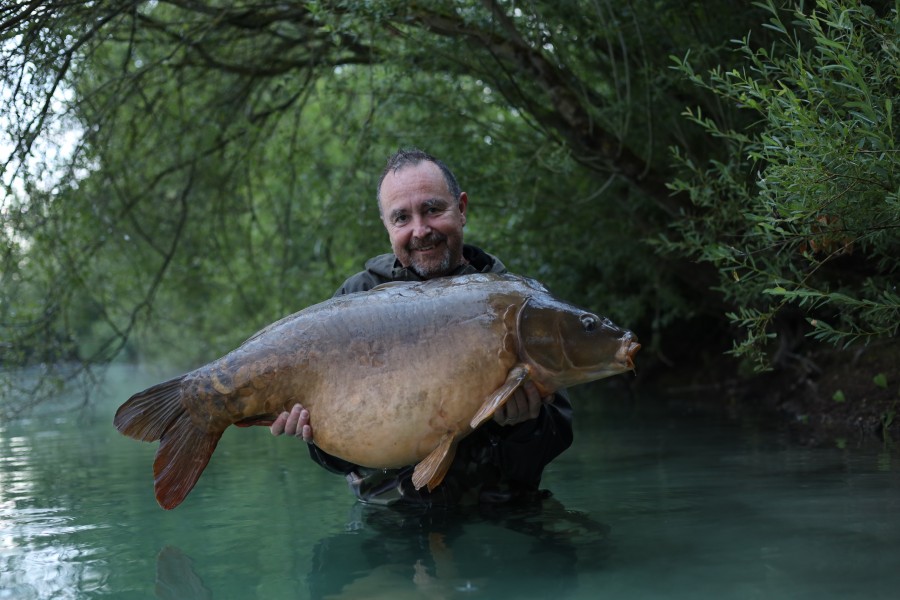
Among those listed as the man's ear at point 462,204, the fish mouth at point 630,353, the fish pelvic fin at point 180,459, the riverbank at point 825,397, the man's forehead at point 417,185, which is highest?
the man's forehead at point 417,185

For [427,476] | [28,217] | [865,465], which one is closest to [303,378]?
[427,476]

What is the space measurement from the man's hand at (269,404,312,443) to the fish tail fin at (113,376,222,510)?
8.7 inches

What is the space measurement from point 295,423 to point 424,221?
1.08 metres

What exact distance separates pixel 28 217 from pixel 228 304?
4.61 metres

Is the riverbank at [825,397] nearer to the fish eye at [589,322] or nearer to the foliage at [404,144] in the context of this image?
the foliage at [404,144]

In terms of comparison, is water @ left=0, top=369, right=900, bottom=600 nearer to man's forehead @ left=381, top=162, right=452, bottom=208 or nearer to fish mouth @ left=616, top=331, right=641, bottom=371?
fish mouth @ left=616, top=331, right=641, bottom=371

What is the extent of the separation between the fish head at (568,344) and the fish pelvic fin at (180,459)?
1.13 m

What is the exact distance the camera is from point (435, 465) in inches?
→ 124

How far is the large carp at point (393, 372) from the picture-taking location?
319 centimetres

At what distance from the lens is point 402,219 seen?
4.01 meters

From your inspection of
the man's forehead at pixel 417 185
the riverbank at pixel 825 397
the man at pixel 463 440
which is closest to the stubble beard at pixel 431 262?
the man at pixel 463 440

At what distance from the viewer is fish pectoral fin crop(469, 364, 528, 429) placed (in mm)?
3090

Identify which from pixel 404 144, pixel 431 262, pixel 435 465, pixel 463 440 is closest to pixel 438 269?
pixel 431 262

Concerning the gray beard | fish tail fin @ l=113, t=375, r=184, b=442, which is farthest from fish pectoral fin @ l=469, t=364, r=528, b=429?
fish tail fin @ l=113, t=375, r=184, b=442
